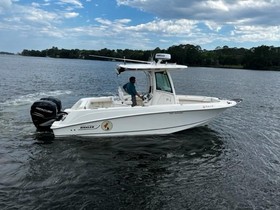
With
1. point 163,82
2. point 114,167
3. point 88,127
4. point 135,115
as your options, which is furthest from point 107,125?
point 163,82

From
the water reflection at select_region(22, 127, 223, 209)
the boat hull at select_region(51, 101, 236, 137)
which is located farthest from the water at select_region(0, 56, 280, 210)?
the boat hull at select_region(51, 101, 236, 137)

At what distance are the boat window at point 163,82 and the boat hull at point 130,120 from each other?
1306 mm

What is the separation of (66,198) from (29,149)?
3.93 meters

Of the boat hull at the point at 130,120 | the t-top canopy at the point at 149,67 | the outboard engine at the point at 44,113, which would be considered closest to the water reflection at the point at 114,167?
the boat hull at the point at 130,120

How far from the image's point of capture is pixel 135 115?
38.3 ft

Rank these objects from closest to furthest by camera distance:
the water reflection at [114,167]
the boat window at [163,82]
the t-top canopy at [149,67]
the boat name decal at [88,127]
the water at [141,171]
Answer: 1. the water at [141,171]
2. the water reflection at [114,167]
3. the boat name decal at [88,127]
4. the t-top canopy at [149,67]
5. the boat window at [163,82]

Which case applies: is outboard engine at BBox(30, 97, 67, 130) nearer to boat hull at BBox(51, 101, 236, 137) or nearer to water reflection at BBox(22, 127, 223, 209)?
boat hull at BBox(51, 101, 236, 137)

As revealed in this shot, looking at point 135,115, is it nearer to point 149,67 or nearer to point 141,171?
point 149,67

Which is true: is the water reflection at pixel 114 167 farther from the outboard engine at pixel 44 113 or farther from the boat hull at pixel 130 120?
the outboard engine at pixel 44 113

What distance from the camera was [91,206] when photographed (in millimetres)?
7035

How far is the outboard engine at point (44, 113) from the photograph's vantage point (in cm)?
→ 1183

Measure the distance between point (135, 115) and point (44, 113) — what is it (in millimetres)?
3528

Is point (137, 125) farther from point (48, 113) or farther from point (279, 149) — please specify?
point (279, 149)

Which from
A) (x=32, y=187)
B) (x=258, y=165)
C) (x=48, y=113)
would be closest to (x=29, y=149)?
(x=48, y=113)
